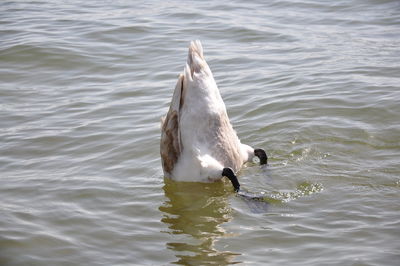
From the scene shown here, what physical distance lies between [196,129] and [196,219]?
34.5 inches

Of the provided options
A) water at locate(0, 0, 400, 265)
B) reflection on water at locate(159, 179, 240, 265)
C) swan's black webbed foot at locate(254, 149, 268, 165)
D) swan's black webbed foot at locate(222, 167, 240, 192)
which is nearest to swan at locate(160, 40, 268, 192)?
swan's black webbed foot at locate(222, 167, 240, 192)

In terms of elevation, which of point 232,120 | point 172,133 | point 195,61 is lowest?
point 232,120

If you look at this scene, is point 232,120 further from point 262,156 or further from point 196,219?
point 196,219

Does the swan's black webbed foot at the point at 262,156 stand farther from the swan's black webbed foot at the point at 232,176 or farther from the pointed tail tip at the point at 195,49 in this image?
the pointed tail tip at the point at 195,49

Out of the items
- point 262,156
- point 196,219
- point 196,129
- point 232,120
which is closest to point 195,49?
point 196,129

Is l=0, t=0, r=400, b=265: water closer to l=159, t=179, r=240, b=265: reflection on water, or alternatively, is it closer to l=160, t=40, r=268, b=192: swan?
l=159, t=179, r=240, b=265: reflection on water

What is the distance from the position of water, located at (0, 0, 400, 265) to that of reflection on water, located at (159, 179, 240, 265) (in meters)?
0.02

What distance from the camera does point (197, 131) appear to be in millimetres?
6680

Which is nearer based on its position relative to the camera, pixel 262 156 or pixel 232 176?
pixel 232 176

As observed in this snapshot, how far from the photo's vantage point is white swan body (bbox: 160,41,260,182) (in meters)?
6.59

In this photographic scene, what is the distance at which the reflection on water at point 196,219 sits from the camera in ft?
18.4

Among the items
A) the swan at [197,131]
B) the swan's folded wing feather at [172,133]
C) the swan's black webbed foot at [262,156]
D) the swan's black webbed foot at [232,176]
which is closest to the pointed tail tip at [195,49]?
the swan at [197,131]

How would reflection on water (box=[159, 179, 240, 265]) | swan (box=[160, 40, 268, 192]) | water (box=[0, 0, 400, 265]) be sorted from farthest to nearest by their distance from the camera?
swan (box=[160, 40, 268, 192]), water (box=[0, 0, 400, 265]), reflection on water (box=[159, 179, 240, 265])

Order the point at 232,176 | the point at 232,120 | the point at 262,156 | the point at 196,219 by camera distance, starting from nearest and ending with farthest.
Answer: the point at 196,219
the point at 232,176
the point at 262,156
the point at 232,120
